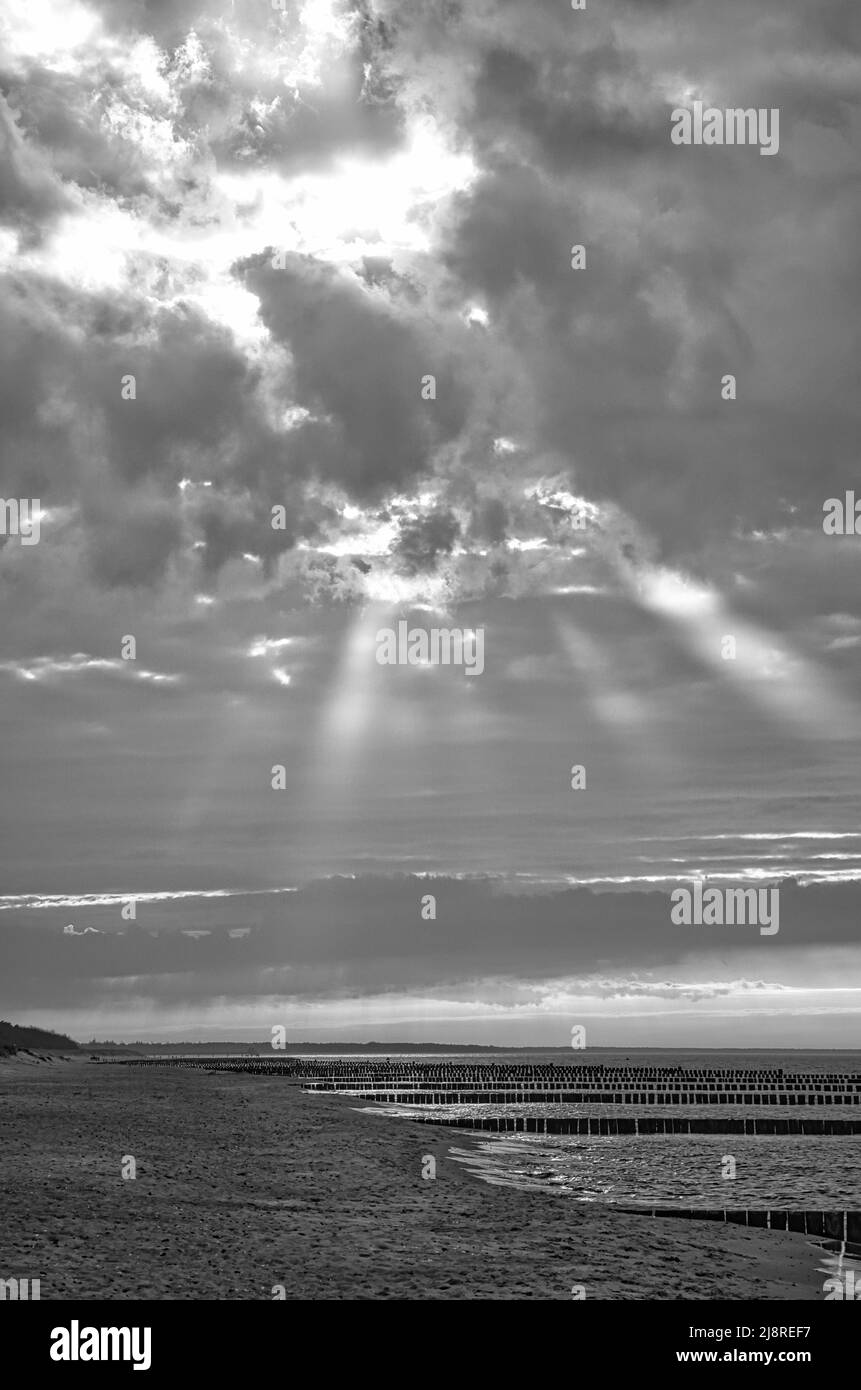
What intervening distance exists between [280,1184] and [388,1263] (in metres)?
11.4

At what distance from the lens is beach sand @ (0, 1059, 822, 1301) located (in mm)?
19328

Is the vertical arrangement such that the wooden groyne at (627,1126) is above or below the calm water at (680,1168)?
below

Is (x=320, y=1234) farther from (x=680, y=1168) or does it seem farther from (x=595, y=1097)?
(x=595, y=1097)

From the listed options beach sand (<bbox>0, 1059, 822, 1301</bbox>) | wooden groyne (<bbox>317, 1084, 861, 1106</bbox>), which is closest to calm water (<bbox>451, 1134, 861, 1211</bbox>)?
beach sand (<bbox>0, 1059, 822, 1301</bbox>)

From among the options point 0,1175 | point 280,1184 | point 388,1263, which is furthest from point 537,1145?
point 388,1263

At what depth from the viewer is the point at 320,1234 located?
24.0 metres

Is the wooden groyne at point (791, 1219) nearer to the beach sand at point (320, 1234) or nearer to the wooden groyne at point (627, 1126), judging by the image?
the beach sand at point (320, 1234)

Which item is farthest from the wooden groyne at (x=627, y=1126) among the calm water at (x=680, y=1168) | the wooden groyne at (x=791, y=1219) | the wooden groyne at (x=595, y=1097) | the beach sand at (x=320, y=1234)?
the wooden groyne at (x=791, y=1219)

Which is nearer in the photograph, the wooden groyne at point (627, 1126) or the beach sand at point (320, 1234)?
the beach sand at point (320, 1234)

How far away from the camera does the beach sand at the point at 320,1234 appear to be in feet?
63.4

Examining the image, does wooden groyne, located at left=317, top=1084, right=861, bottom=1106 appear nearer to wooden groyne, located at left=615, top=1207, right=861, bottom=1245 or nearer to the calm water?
the calm water

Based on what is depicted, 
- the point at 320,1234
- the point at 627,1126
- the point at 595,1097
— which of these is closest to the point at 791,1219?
the point at 320,1234

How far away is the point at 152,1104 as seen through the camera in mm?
60531
